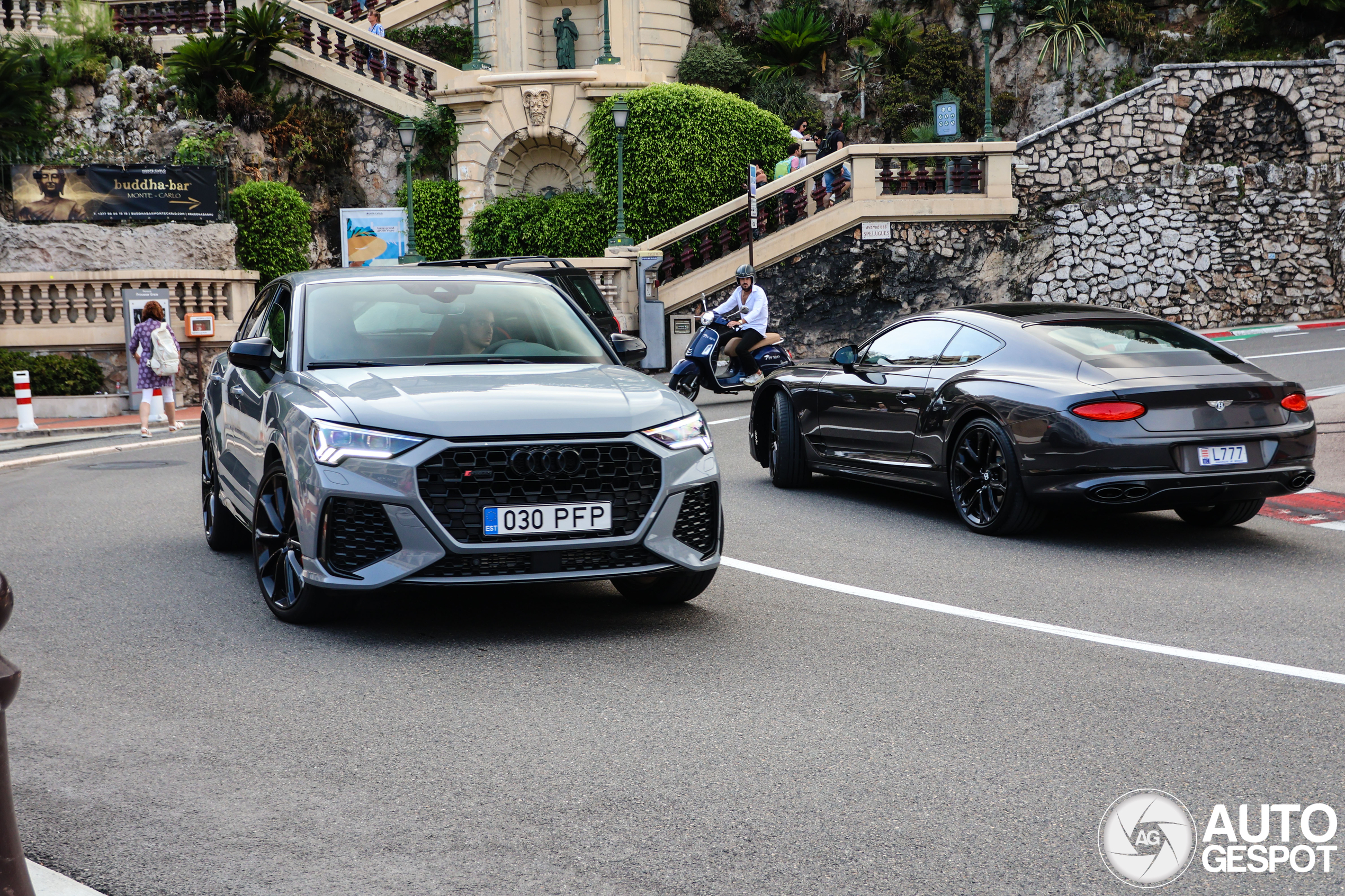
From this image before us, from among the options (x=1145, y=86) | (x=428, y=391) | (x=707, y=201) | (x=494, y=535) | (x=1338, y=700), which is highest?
(x=1145, y=86)

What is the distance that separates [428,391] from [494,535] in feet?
2.68

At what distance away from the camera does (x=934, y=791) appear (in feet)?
14.1

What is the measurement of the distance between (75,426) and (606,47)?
19.6 metres

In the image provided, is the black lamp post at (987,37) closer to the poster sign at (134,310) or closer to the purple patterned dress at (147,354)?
the poster sign at (134,310)

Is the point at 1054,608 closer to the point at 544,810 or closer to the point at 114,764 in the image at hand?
the point at 544,810

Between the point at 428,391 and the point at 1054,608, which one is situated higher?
the point at 428,391

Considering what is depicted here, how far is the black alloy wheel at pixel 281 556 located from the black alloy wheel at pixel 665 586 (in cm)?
142

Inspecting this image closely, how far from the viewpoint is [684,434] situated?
21.1ft

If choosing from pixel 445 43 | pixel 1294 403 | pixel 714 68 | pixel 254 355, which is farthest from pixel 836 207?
pixel 254 355

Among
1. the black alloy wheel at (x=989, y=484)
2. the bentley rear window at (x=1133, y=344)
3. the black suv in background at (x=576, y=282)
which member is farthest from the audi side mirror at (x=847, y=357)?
the black suv in background at (x=576, y=282)

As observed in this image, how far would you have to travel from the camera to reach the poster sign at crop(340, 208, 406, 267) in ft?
101

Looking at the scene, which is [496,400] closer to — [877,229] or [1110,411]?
[1110,411]

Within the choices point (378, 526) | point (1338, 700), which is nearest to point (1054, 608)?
point (1338, 700)

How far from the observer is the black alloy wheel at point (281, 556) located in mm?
6402
